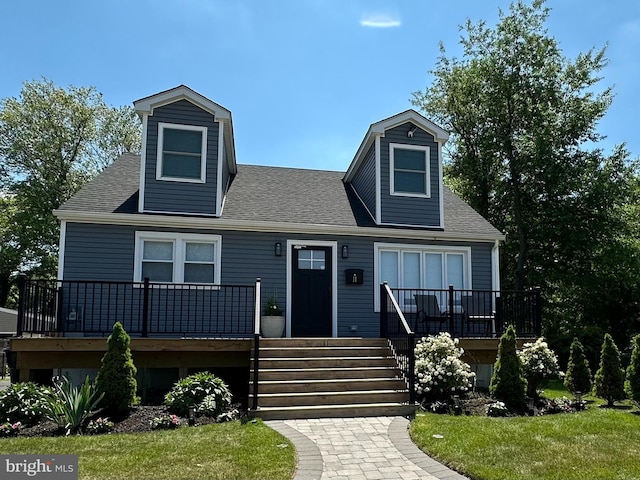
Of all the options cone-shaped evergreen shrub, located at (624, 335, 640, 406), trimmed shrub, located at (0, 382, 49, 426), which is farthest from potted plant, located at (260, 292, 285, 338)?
cone-shaped evergreen shrub, located at (624, 335, 640, 406)

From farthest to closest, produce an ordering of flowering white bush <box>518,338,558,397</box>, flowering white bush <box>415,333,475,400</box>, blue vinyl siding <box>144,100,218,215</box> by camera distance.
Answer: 1. blue vinyl siding <box>144,100,218,215</box>
2. flowering white bush <box>518,338,558,397</box>
3. flowering white bush <box>415,333,475,400</box>

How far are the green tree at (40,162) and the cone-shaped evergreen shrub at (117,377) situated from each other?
2082 cm

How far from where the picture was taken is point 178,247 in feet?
34.0

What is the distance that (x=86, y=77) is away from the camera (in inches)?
1038

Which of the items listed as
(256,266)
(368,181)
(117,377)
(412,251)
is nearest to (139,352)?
(117,377)

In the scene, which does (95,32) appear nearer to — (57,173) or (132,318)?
(132,318)

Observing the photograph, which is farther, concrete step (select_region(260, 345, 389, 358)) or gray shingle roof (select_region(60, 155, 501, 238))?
gray shingle roof (select_region(60, 155, 501, 238))

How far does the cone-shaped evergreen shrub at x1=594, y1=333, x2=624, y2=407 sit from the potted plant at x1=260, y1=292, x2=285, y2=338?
611 cm

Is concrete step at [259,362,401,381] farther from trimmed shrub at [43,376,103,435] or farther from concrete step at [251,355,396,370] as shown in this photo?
trimmed shrub at [43,376,103,435]

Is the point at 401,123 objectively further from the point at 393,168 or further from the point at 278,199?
the point at 278,199

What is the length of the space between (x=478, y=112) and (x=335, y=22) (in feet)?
42.0

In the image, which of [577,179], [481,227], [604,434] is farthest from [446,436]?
[577,179]

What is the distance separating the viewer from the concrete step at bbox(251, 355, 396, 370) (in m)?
8.23

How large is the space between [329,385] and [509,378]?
2971mm
